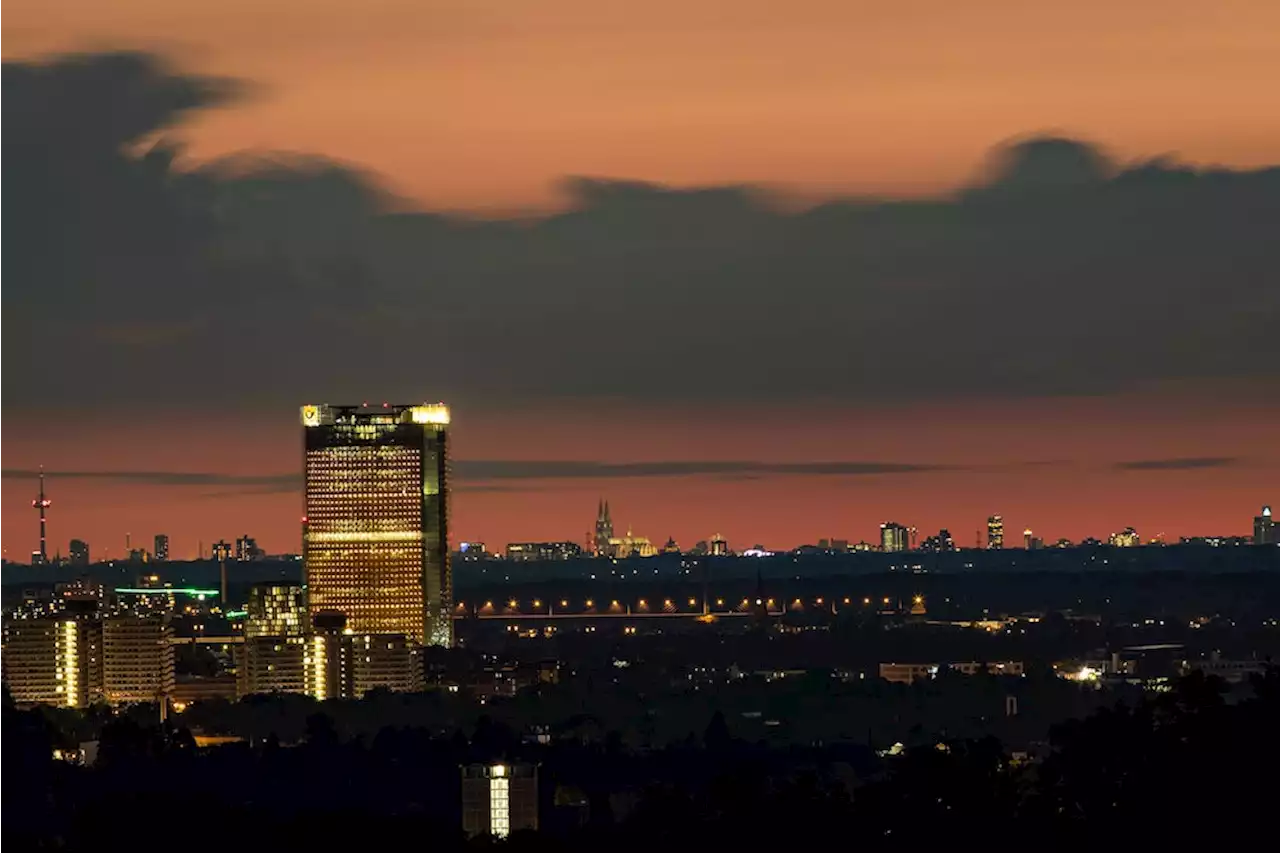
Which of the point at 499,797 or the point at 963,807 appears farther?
the point at 499,797

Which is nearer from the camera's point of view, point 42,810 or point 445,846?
point 445,846

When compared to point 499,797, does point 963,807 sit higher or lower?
higher

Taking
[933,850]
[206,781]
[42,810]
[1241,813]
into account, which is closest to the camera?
[1241,813]

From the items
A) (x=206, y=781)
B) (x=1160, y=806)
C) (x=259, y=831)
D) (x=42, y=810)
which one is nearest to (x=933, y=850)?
(x=1160, y=806)

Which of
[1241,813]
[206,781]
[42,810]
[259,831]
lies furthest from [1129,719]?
[206,781]

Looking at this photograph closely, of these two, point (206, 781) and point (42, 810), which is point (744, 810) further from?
point (206, 781)

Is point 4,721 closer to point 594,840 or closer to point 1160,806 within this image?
point 594,840

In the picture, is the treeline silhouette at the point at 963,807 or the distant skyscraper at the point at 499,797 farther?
the distant skyscraper at the point at 499,797

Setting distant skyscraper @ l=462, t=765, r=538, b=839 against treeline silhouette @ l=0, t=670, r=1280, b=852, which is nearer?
treeline silhouette @ l=0, t=670, r=1280, b=852

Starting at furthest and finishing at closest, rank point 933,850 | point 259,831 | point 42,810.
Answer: point 42,810, point 259,831, point 933,850
